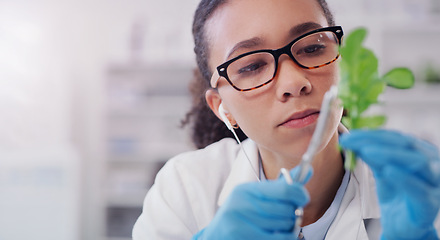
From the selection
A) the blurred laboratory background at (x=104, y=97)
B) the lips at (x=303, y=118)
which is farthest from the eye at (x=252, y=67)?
the blurred laboratory background at (x=104, y=97)

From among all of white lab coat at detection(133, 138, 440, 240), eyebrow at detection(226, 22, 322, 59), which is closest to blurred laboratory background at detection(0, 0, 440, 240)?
white lab coat at detection(133, 138, 440, 240)

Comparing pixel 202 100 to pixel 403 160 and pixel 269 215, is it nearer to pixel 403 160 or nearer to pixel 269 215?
pixel 269 215

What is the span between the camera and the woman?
640mm

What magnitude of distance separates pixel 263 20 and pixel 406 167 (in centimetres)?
44

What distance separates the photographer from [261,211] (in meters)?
0.70

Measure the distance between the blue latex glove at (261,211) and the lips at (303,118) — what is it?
0.16 m

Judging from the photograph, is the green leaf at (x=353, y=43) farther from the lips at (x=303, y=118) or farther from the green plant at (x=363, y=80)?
the lips at (x=303, y=118)

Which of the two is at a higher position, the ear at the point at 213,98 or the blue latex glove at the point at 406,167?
the ear at the point at 213,98

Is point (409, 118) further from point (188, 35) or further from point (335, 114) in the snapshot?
point (335, 114)

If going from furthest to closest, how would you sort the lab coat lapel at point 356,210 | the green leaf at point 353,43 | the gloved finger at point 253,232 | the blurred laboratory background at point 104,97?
1. the blurred laboratory background at point 104,97
2. the lab coat lapel at point 356,210
3. the gloved finger at point 253,232
4. the green leaf at point 353,43

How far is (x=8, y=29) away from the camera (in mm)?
3463

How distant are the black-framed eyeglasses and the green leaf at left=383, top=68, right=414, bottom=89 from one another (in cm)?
25

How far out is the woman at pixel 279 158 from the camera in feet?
2.10

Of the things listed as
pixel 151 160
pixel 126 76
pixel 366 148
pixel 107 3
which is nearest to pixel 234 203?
pixel 366 148
